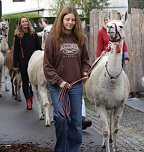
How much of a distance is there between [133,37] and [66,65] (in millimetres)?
6715

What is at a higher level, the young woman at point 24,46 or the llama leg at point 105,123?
the young woman at point 24,46

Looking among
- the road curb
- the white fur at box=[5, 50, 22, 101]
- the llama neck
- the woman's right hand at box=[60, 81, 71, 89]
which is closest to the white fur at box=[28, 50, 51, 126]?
the road curb

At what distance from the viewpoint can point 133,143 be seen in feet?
24.7

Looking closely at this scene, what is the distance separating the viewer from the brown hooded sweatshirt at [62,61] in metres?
5.76

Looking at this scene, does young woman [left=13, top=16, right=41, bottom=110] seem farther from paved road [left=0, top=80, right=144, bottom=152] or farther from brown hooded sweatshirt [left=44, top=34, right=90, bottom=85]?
brown hooded sweatshirt [left=44, top=34, right=90, bottom=85]

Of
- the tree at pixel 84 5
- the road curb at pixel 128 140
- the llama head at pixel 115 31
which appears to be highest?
the tree at pixel 84 5

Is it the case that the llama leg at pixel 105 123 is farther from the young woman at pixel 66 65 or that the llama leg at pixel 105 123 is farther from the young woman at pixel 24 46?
the young woman at pixel 24 46

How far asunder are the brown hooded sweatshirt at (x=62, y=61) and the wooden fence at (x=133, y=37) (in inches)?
250

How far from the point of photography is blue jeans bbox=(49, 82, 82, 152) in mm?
5805

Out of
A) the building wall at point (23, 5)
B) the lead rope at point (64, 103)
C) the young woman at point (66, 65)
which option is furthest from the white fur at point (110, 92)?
the building wall at point (23, 5)

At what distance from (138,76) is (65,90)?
Answer: 7028mm

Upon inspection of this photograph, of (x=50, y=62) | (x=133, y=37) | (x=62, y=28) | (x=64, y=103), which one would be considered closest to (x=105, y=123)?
(x=64, y=103)

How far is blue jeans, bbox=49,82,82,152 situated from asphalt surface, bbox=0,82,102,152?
44.9 inches

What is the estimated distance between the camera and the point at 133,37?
12.2m
